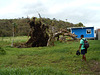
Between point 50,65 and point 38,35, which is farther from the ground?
point 38,35

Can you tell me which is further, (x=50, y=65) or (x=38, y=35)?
(x=38, y=35)

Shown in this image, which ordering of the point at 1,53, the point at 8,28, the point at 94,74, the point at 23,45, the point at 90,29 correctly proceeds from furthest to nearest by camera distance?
the point at 8,28 → the point at 90,29 → the point at 23,45 → the point at 1,53 → the point at 94,74

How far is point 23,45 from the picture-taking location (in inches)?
661

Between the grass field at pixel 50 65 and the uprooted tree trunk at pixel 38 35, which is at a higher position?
the uprooted tree trunk at pixel 38 35

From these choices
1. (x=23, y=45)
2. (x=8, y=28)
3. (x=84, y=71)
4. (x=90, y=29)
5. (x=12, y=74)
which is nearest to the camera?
(x=12, y=74)

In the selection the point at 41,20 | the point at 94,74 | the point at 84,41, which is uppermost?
the point at 41,20

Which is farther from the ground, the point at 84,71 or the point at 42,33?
the point at 42,33

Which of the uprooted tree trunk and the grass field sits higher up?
the uprooted tree trunk

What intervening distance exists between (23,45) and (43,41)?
8.94 ft

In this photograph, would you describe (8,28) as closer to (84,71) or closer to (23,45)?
(23,45)

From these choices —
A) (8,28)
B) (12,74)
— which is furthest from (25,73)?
(8,28)

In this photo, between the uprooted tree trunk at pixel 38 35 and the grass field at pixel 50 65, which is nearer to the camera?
the grass field at pixel 50 65

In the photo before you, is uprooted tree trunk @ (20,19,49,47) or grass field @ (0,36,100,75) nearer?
grass field @ (0,36,100,75)

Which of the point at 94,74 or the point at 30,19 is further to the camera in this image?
the point at 30,19
